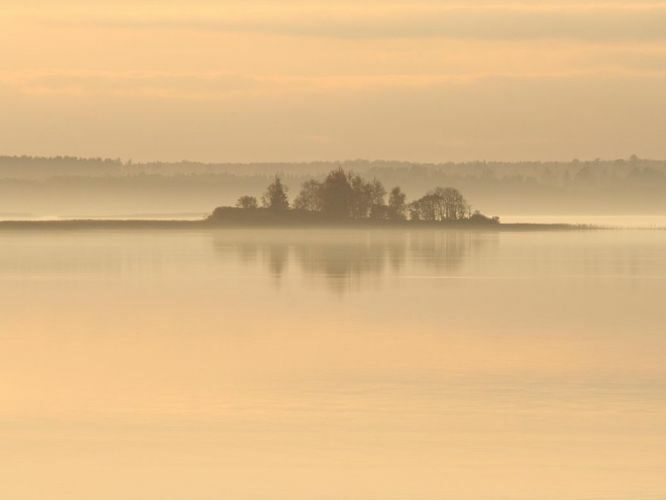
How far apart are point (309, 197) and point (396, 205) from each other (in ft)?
32.7

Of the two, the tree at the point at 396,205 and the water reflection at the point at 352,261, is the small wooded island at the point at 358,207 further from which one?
the water reflection at the point at 352,261

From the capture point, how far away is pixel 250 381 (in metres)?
Result: 23.2

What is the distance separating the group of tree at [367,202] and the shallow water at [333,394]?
102 meters

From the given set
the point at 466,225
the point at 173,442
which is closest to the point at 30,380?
the point at 173,442

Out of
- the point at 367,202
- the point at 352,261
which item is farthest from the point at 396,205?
→ the point at 352,261

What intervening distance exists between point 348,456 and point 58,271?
43483mm

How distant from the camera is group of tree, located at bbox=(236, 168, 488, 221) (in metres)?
147

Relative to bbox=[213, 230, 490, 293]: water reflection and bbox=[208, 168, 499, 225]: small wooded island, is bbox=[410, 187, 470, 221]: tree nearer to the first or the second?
bbox=[208, 168, 499, 225]: small wooded island

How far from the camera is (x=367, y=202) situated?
149 metres

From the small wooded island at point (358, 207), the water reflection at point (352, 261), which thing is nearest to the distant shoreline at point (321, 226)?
the small wooded island at point (358, 207)

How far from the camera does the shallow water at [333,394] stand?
16.0 metres

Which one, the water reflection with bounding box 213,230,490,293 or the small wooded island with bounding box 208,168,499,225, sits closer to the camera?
the water reflection with bounding box 213,230,490,293

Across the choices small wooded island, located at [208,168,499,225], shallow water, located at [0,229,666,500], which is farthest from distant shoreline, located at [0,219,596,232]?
shallow water, located at [0,229,666,500]

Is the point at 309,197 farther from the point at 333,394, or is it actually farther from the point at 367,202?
the point at 333,394
